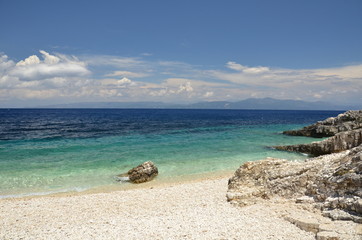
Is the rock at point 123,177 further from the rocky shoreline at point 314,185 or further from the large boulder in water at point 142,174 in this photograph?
the rocky shoreline at point 314,185

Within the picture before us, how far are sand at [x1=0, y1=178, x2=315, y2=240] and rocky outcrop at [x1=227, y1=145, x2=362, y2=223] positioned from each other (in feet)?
4.16

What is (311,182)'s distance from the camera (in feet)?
39.7

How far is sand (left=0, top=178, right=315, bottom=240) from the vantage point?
32.9 ft

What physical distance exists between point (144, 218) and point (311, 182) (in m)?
8.67

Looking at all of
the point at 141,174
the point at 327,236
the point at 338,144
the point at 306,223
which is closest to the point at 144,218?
the point at 306,223

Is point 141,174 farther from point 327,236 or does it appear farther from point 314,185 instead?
point 327,236

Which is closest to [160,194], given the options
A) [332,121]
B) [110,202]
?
[110,202]

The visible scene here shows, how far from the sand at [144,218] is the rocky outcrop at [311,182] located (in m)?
1.27

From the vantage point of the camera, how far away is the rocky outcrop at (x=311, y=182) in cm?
1037

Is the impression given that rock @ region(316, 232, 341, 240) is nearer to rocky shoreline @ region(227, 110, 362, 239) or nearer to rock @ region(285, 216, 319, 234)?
rocky shoreline @ region(227, 110, 362, 239)

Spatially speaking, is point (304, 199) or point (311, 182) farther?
point (311, 182)

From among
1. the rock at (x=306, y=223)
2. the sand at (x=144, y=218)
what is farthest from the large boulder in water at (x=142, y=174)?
the rock at (x=306, y=223)

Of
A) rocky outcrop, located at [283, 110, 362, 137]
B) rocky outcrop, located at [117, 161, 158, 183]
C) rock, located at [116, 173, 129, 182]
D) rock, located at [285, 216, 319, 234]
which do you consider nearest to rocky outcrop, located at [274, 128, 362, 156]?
rocky outcrop, located at [283, 110, 362, 137]

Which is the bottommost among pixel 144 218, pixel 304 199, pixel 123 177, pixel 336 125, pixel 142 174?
pixel 123 177
